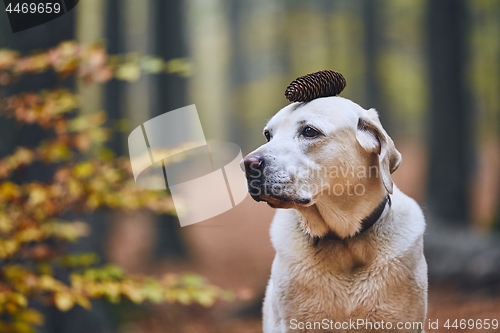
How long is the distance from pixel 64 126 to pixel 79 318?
2.08 metres

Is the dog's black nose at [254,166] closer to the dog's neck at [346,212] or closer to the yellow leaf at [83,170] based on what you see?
the dog's neck at [346,212]

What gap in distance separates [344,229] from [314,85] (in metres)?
0.63

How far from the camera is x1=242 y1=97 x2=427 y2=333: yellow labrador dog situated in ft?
6.06

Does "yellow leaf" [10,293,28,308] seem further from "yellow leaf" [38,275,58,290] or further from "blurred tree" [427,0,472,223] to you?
"blurred tree" [427,0,472,223]

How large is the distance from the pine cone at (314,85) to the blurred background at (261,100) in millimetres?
934

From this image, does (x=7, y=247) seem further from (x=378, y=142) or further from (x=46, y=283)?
(x=378, y=142)

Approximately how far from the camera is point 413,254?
192cm

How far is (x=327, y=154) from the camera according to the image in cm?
189

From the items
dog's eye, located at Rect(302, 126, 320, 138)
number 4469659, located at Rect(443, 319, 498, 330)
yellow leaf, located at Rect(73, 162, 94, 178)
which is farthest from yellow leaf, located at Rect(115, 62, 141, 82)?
number 4469659, located at Rect(443, 319, 498, 330)

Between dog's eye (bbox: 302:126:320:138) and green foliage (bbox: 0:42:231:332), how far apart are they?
1.40 m

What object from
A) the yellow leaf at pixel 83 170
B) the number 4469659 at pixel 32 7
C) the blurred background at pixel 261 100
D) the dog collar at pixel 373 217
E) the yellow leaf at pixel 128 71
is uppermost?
the number 4469659 at pixel 32 7

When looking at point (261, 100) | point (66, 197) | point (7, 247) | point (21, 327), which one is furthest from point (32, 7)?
point (261, 100)

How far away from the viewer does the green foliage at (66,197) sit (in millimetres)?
2994

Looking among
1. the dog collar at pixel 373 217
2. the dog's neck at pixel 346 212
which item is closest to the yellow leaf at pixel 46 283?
the dog's neck at pixel 346 212
